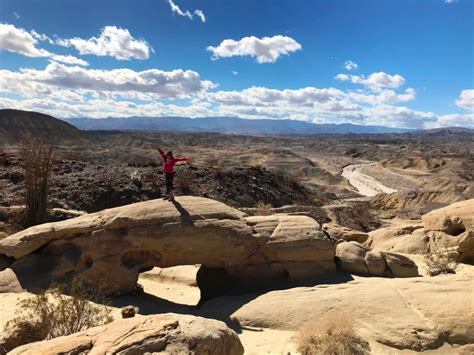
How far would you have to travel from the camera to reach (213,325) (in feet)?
24.0

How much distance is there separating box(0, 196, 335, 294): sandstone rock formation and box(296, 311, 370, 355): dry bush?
3.11 metres

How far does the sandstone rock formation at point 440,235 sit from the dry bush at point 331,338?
26.2ft

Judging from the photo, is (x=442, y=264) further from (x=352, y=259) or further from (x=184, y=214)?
(x=184, y=214)

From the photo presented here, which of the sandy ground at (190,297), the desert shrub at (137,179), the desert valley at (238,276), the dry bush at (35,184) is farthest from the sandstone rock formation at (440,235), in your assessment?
the desert shrub at (137,179)

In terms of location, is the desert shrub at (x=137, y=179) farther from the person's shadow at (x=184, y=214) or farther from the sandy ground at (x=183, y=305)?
the person's shadow at (x=184, y=214)

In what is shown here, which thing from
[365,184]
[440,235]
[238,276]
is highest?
[440,235]

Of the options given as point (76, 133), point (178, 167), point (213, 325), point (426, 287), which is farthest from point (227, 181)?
point (76, 133)

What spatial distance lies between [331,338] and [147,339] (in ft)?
12.6

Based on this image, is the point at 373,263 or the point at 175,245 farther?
the point at 373,263

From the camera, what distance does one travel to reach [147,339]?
6.42 meters

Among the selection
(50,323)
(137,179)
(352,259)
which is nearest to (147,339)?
(50,323)

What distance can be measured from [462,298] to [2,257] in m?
12.7

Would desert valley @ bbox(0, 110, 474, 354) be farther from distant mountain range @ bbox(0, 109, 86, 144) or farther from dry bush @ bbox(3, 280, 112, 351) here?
distant mountain range @ bbox(0, 109, 86, 144)

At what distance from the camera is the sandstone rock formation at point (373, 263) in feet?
41.3
